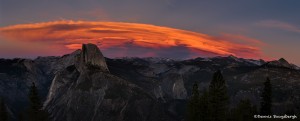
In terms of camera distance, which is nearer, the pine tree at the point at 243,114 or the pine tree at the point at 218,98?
the pine tree at the point at 218,98

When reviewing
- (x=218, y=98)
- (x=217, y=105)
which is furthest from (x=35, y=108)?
(x=218, y=98)

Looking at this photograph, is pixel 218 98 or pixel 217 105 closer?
pixel 218 98

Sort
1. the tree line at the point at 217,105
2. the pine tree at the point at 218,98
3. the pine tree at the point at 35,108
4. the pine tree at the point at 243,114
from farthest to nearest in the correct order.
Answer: the pine tree at the point at 35,108 → the pine tree at the point at 243,114 → the tree line at the point at 217,105 → the pine tree at the point at 218,98

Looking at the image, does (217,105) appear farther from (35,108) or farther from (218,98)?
(35,108)

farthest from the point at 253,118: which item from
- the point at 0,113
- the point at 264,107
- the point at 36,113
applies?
the point at 0,113

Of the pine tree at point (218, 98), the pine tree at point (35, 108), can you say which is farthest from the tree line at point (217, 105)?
the pine tree at point (35, 108)

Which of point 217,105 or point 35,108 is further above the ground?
point 217,105

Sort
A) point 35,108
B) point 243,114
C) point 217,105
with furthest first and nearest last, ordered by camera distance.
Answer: point 35,108
point 243,114
point 217,105

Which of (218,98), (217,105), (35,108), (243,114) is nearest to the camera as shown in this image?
(218,98)

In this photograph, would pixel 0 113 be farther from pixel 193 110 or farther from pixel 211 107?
pixel 211 107

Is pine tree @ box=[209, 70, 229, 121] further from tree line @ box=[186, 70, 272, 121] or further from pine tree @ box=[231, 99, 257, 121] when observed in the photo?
pine tree @ box=[231, 99, 257, 121]

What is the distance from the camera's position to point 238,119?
76312 mm

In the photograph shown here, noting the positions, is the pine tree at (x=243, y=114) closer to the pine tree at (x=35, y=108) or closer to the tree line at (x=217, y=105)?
the tree line at (x=217, y=105)

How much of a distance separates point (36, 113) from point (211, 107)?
38.8 metres
